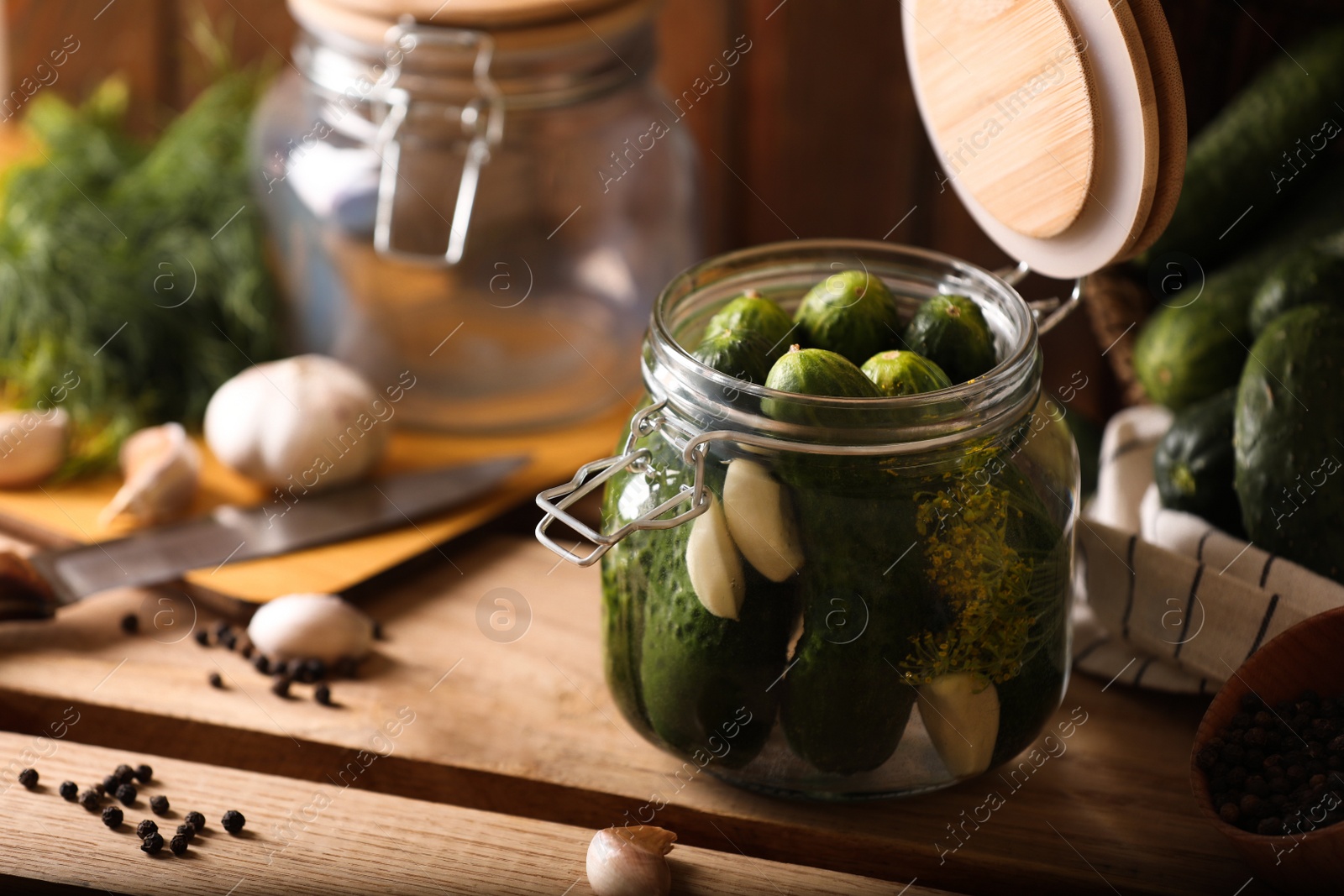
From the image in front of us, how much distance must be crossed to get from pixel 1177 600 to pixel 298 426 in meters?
0.72

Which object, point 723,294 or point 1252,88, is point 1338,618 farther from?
point 1252,88

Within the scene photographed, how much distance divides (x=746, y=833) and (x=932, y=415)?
307 mm

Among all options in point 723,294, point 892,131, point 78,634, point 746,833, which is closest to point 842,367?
point 723,294

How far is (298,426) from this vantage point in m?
1.08

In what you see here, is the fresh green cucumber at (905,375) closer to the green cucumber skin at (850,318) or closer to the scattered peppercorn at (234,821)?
the green cucumber skin at (850,318)

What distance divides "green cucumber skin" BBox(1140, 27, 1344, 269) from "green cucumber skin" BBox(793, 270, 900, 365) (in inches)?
18.2

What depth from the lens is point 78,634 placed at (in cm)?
97

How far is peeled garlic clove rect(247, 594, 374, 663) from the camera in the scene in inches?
36.4

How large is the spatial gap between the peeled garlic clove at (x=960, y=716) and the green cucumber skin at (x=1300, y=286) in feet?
1.31

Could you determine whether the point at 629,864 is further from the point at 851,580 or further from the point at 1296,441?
the point at 1296,441

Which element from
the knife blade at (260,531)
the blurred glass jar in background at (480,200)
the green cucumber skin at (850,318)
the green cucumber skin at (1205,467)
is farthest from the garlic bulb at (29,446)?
the green cucumber skin at (1205,467)

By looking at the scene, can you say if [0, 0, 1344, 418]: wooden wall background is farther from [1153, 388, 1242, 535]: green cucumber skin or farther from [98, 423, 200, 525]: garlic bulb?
[98, 423, 200, 525]: garlic bulb

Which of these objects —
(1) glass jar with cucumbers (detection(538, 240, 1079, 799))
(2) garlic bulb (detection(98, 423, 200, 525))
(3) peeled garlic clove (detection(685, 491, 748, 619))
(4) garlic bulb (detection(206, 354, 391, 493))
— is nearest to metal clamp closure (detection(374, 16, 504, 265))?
(4) garlic bulb (detection(206, 354, 391, 493))

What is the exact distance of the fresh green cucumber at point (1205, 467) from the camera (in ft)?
2.94
